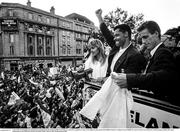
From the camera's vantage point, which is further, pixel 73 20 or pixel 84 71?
pixel 73 20

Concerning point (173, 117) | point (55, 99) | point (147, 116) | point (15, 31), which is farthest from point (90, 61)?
point (15, 31)

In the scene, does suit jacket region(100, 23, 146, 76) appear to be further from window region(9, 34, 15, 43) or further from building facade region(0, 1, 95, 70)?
window region(9, 34, 15, 43)

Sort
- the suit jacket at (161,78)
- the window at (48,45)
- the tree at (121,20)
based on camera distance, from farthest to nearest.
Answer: the window at (48,45), the tree at (121,20), the suit jacket at (161,78)

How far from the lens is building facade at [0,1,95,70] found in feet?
61.3

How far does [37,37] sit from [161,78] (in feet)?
74.7

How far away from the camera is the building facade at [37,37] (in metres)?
18.7

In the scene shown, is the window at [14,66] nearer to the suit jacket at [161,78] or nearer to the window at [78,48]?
the window at [78,48]

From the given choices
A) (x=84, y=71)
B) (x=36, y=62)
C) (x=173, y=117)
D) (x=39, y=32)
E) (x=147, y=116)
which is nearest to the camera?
(x=173, y=117)

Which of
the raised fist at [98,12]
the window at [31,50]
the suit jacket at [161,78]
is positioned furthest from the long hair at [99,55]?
the window at [31,50]

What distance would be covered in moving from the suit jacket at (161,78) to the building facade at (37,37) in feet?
50.5

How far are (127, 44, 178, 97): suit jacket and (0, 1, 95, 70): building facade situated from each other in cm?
1538

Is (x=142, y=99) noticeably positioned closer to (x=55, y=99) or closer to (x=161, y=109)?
(x=161, y=109)

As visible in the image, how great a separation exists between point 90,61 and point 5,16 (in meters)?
19.3

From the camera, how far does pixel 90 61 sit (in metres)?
1.89
